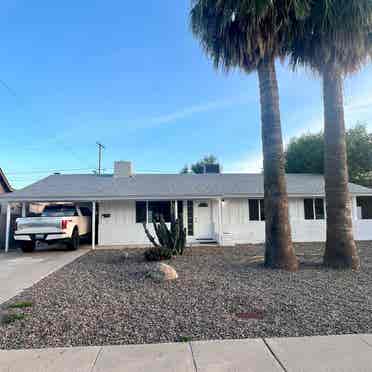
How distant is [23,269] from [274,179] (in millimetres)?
8310

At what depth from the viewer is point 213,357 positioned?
9.57 feet

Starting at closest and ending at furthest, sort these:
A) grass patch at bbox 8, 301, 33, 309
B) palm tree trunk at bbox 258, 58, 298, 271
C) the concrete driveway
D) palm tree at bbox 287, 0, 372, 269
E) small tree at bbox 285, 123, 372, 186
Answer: grass patch at bbox 8, 301, 33, 309, the concrete driveway, palm tree at bbox 287, 0, 372, 269, palm tree trunk at bbox 258, 58, 298, 271, small tree at bbox 285, 123, 372, 186

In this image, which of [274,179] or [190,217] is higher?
[274,179]

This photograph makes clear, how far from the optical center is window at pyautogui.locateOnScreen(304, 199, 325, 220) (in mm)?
14531

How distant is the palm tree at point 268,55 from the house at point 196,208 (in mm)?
5565

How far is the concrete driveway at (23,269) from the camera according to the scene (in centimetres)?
614

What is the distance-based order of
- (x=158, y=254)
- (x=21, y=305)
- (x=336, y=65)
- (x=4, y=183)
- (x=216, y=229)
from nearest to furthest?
(x=21, y=305)
(x=336, y=65)
(x=158, y=254)
(x=216, y=229)
(x=4, y=183)

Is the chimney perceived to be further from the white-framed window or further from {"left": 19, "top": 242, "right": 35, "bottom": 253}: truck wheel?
{"left": 19, "top": 242, "right": 35, "bottom": 253}: truck wheel

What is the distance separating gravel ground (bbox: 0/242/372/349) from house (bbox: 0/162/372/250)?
569cm

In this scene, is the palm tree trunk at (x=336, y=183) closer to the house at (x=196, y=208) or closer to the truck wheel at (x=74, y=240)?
the house at (x=196, y=208)

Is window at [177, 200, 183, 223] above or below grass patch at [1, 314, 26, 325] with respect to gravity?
above

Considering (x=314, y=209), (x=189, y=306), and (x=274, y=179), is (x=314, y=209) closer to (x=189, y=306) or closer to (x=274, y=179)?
(x=274, y=179)

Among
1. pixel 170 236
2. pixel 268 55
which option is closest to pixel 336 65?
pixel 268 55

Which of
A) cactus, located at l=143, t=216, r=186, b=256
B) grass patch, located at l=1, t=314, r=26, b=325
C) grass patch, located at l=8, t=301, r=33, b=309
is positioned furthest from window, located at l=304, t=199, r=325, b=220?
grass patch, located at l=1, t=314, r=26, b=325
